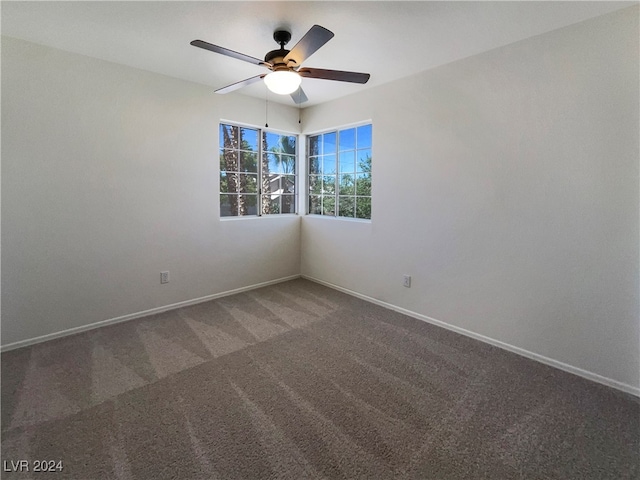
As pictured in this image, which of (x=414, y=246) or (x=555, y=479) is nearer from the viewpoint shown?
(x=555, y=479)

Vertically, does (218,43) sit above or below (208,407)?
above

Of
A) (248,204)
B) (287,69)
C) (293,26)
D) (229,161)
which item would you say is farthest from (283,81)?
(248,204)

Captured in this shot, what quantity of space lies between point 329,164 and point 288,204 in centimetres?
83

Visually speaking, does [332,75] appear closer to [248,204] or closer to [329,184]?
[329,184]

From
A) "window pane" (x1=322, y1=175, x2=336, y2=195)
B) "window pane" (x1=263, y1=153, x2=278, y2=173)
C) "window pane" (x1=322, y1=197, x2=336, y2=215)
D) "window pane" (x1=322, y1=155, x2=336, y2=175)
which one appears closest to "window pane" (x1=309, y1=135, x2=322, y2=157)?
"window pane" (x1=322, y1=155, x2=336, y2=175)

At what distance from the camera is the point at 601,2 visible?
185cm

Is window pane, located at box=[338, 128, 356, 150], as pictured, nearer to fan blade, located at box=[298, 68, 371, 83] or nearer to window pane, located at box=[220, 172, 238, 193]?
window pane, located at box=[220, 172, 238, 193]

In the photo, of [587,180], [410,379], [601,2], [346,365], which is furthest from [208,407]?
[601,2]

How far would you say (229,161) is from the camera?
380 cm

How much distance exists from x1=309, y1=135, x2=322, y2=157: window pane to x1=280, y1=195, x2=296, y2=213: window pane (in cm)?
69

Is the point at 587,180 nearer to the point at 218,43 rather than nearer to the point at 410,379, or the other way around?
the point at 410,379

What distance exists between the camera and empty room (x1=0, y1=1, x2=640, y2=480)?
1.65m

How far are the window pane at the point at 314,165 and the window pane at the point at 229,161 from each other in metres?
1.12

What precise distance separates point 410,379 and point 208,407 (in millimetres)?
1328
